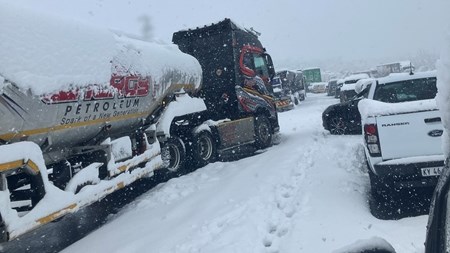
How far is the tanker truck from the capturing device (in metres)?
4.58

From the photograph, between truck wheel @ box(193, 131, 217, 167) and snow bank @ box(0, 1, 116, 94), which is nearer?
snow bank @ box(0, 1, 116, 94)

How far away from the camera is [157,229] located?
5348 mm

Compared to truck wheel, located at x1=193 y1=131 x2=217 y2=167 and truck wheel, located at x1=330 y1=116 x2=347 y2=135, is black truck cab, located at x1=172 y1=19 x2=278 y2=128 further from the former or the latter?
truck wheel, located at x1=330 y1=116 x2=347 y2=135

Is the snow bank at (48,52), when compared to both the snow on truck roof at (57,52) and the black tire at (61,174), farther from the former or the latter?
the black tire at (61,174)

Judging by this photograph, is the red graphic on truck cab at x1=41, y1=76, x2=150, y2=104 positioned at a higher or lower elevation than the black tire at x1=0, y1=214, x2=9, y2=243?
higher

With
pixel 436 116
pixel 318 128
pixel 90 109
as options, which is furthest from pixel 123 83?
pixel 318 128

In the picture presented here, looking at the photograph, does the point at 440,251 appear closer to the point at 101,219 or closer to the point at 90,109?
the point at 90,109

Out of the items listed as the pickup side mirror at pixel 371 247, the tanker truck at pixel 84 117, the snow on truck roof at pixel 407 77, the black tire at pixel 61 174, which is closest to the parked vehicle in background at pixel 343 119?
the tanker truck at pixel 84 117

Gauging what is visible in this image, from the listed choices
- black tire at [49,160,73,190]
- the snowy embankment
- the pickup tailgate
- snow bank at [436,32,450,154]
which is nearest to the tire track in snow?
the snowy embankment

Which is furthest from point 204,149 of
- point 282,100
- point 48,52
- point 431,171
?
point 282,100

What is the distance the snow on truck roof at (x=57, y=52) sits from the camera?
14.9 ft

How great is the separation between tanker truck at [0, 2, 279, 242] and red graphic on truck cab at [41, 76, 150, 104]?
2 centimetres

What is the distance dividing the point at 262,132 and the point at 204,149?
8.50ft

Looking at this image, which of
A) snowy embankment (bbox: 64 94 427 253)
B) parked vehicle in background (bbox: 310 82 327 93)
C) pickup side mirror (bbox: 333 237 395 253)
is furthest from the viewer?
parked vehicle in background (bbox: 310 82 327 93)
